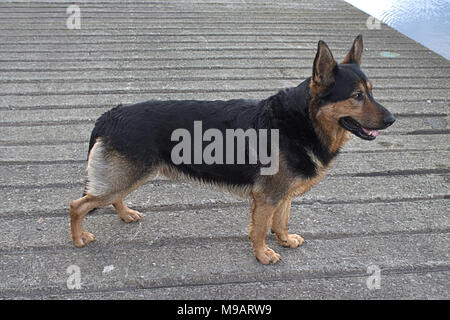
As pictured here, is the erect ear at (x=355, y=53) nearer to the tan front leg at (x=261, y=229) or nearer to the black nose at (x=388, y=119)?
the black nose at (x=388, y=119)

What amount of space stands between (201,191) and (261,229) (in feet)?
3.57

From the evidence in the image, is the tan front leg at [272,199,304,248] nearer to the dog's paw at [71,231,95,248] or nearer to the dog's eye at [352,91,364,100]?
the dog's eye at [352,91,364,100]

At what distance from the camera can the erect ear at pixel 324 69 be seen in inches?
110

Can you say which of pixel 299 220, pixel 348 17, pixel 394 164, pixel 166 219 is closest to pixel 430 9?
pixel 348 17

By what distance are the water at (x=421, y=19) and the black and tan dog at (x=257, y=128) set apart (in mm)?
6321

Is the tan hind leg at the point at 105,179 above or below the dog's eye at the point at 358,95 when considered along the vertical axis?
below

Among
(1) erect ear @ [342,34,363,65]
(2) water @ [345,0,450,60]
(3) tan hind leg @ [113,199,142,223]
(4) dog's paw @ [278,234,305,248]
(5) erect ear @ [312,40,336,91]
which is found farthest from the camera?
(2) water @ [345,0,450,60]

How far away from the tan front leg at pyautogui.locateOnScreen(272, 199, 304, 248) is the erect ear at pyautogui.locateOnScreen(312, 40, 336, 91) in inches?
38.2

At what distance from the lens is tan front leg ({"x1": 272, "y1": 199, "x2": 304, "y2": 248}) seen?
3.33 meters

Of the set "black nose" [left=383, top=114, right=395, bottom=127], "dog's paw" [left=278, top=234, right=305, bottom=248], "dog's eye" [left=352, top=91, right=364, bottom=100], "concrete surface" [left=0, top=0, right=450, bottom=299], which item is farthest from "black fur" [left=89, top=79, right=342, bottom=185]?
"concrete surface" [left=0, top=0, right=450, bottom=299]

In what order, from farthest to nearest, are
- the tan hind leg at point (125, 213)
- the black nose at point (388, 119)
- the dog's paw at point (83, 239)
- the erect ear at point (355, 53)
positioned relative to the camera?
the tan hind leg at point (125, 213), the dog's paw at point (83, 239), the erect ear at point (355, 53), the black nose at point (388, 119)

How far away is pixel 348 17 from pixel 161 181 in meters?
7.47

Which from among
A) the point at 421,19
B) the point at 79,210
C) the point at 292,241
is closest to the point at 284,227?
the point at 292,241

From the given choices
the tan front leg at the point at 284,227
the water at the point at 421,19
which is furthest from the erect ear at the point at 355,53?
the water at the point at 421,19
